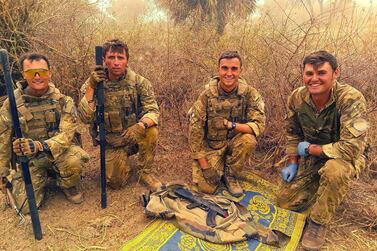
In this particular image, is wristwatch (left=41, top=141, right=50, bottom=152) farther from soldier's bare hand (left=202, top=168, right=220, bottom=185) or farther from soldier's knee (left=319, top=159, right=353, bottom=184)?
soldier's knee (left=319, top=159, right=353, bottom=184)

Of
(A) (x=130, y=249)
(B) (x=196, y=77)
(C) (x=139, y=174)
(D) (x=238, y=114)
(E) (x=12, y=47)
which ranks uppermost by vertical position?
(E) (x=12, y=47)

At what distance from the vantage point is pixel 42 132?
10.5 ft

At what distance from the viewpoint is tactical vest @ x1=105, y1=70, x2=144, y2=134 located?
11.8 feet

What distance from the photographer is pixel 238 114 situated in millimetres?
3670

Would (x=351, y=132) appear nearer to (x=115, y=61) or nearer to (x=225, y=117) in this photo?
(x=225, y=117)

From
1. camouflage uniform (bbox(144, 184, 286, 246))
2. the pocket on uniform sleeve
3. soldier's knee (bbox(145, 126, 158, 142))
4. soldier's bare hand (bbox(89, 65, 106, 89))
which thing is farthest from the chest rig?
the pocket on uniform sleeve

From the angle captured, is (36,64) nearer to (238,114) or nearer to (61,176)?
(61,176)

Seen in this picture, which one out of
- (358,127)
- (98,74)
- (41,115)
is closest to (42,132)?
(41,115)

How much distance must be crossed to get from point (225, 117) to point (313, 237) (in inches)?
63.1

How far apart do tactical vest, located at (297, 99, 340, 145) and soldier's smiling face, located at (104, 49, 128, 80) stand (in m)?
2.04

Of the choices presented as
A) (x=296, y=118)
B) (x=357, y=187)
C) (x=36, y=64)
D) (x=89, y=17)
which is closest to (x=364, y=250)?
(x=357, y=187)

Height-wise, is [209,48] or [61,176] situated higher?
[209,48]

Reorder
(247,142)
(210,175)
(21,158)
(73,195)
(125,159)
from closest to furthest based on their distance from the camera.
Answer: (21,158)
(73,195)
(247,142)
(210,175)
(125,159)

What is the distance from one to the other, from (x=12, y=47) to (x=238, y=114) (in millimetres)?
4009
